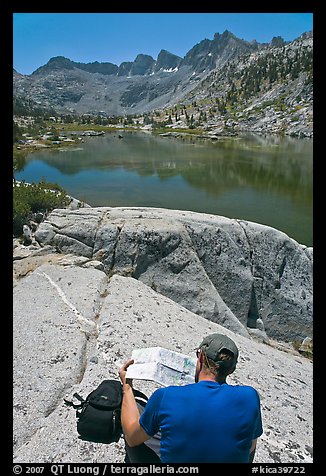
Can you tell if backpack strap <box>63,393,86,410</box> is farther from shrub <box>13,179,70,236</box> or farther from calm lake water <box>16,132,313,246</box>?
calm lake water <box>16,132,313,246</box>

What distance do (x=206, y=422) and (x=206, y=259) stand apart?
9.04 metres

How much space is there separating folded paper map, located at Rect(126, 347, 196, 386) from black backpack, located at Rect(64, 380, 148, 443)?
0.48m

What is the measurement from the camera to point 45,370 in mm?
6520

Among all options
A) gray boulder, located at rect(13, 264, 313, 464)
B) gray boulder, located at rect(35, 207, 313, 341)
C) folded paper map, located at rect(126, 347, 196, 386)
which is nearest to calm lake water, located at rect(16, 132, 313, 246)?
gray boulder, located at rect(35, 207, 313, 341)

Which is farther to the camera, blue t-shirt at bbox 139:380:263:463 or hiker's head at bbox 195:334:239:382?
hiker's head at bbox 195:334:239:382

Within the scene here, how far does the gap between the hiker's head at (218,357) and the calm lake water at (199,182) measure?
23.8 metres

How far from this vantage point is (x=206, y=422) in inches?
126

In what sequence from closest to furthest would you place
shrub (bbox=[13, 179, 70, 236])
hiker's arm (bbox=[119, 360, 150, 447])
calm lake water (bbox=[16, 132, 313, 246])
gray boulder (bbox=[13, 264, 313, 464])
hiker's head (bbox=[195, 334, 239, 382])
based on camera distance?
hiker's head (bbox=[195, 334, 239, 382]) < hiker's arm (bbox=[119, 360, 150, 447]) < gray boulder (bbox=[13, 264, 313, 464]) < shrub (bbox=[13, 179, 70, 236]) < calm lake water (bbox=[16, 132, 313, 246])

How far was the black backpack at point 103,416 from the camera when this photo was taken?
483cm

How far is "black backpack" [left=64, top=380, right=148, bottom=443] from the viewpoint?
4832 millimetres

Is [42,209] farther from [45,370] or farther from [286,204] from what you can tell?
[286,204]

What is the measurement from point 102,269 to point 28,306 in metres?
2.79

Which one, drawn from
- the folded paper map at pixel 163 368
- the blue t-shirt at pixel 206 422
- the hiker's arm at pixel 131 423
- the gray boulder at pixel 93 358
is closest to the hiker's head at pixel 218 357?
the blue t-shirt at pixel 206 422
